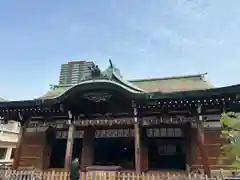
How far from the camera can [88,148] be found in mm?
11070

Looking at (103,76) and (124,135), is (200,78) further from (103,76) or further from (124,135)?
(103,76)

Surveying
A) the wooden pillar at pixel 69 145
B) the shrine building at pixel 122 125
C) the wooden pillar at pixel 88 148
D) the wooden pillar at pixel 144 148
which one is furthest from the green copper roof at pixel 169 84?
the wooden pillar at pixel 69 145

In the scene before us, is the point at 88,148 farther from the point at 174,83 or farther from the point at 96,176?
the point at 174,83

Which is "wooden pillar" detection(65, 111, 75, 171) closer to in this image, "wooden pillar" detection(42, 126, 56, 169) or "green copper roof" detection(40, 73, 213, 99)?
"wooden pillar" detection(42, 126, 56, 169)

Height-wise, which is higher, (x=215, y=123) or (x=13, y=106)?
(x=13, y=106)

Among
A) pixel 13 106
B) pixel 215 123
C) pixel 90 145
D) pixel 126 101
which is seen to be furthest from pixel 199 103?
pixel 13 106

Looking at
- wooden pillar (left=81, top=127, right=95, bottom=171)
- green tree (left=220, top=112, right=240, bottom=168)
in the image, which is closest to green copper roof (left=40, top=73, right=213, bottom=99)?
green tree (left=220, top=112, right=240, bottom=168)

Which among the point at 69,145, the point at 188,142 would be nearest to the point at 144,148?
the point at 188,142

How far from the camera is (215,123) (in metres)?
9.59

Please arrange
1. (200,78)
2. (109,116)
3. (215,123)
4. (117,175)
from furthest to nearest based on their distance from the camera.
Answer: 1. (200,78)
2. (109,116)
3. (215,123)
4. (117,175)

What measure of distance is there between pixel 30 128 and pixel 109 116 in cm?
475

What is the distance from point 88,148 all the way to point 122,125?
2098 millimetres

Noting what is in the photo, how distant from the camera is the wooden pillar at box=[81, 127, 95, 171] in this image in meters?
10.8

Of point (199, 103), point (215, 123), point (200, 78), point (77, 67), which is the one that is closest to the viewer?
point (199, 103)
